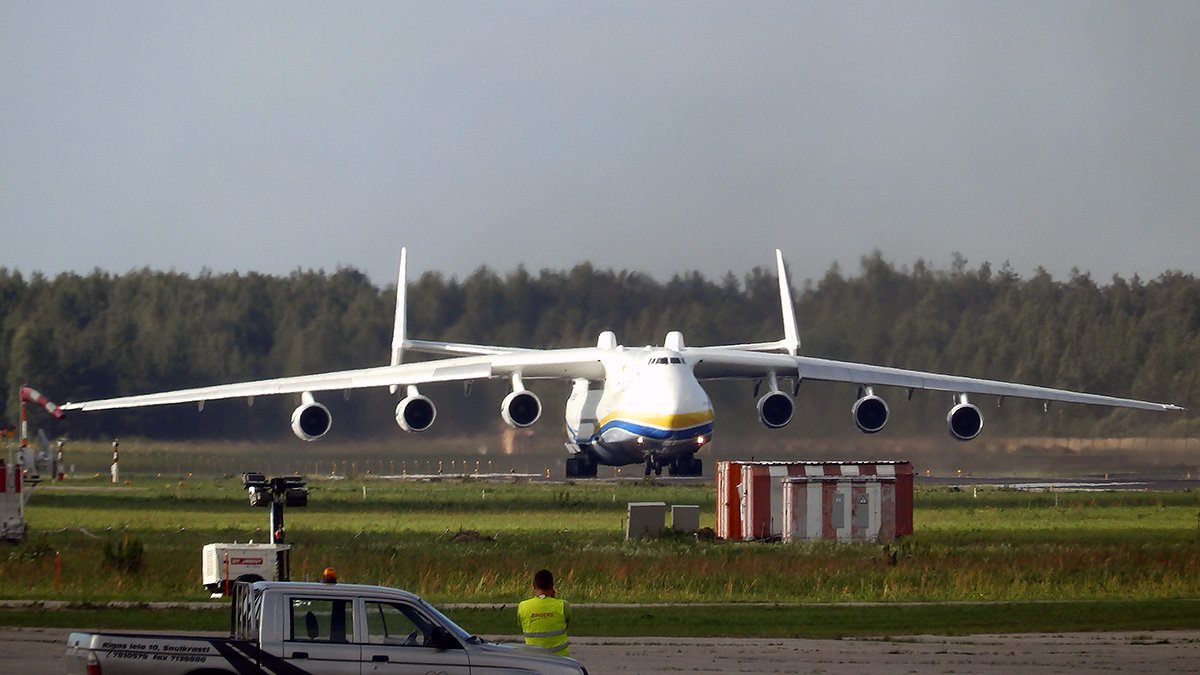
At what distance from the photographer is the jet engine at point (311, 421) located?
107 ft

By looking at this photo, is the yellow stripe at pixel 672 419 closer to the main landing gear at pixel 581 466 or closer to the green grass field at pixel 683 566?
the main landing gear at pixel 581 466

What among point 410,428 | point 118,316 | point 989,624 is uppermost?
point 118,316

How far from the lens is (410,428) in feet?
107

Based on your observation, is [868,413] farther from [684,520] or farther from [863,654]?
[863,654]

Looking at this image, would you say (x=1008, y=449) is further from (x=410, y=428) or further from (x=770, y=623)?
(x=770, y=623)

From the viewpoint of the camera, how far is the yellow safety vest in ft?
32.9

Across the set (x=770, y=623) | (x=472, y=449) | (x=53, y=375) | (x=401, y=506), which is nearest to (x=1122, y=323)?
(x=472, y=449)

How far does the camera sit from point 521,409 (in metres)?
32.8

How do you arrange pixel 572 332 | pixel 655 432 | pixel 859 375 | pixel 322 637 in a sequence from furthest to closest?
pixel 572 332
pixel 859 375
pixel 655 432
pixel 322 637

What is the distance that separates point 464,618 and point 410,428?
18.4 m

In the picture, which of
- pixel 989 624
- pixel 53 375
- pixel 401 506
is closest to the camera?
pixel 989 624

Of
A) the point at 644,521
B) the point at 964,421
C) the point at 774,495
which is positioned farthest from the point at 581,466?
the point at 644,521

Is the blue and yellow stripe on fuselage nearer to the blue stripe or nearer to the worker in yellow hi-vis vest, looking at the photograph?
the blue stripe

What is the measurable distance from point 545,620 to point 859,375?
24.5 m
